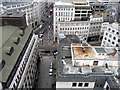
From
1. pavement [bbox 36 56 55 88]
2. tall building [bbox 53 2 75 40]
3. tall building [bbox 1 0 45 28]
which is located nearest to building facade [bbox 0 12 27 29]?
pavement [bbox 36 56 55 88]

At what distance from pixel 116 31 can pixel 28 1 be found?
82452 mm

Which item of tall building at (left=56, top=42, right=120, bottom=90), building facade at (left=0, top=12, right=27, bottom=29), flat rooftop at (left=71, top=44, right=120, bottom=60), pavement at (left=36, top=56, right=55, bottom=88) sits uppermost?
building facade at (left=0, top=12, right=27, bottom=29)

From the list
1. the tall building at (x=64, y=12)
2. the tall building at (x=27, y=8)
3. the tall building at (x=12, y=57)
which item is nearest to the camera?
the tall building at (x=12, y=57)

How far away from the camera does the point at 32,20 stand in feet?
395

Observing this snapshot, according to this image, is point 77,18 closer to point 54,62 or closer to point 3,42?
point 54,62

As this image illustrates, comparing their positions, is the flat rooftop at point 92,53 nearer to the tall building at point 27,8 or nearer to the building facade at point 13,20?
the building facade at point 13,20

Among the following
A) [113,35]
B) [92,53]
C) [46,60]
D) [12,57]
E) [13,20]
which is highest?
[13,20]

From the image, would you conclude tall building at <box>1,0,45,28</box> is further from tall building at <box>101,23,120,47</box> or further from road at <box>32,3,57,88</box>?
tall building at <box>101,23,120,47</box>

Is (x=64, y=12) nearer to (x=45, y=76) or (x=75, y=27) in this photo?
(x=75, y=27)

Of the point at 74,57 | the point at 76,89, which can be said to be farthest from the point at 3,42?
the point at 76,89

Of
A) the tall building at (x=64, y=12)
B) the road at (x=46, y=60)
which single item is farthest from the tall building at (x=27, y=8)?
the tall building at (x=64, y=12)

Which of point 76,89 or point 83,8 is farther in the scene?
point 83,8

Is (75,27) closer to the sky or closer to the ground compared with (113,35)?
closer to the sky

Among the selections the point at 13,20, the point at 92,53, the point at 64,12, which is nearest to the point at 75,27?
the point at 64,12
